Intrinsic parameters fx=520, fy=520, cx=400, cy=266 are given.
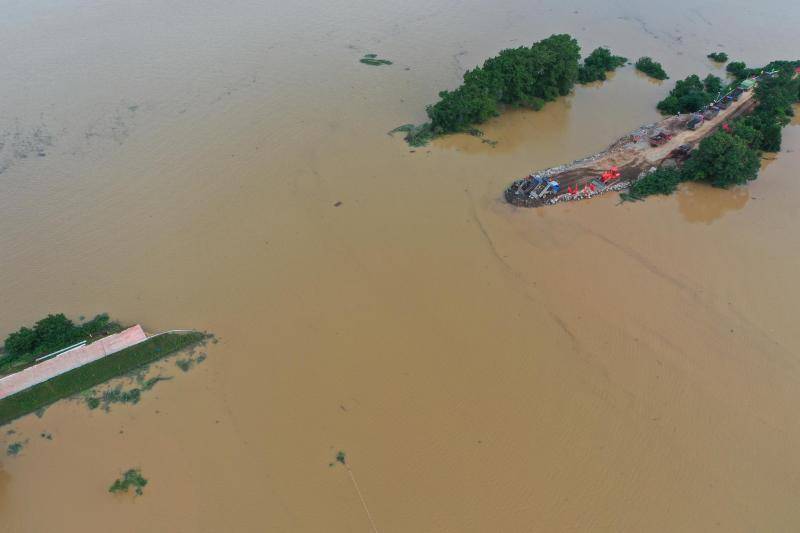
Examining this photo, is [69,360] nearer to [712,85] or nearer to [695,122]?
[695,122]

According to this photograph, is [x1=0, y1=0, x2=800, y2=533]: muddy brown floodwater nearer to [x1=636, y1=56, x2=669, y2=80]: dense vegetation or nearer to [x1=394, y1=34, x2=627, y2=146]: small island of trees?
[x1=636, y1=56, x2=669, y2=80]: dense vegetation

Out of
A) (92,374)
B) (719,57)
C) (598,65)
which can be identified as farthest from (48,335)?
(719,57)

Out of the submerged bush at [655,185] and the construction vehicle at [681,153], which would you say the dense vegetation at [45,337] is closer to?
the submerged bush at [655,185]

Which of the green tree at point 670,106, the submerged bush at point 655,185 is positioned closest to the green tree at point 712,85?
the green tree at point 670,106

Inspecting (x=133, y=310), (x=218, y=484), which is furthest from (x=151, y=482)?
Answer: (x=133, y=310)

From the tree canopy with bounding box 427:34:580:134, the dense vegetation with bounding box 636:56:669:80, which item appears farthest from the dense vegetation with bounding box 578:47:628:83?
the tree canopy with bounding box 427:34:580:134

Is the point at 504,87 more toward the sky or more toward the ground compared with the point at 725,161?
more toward the sky
